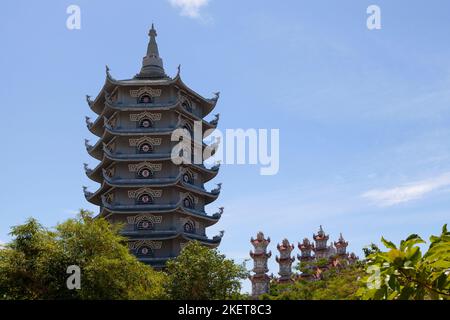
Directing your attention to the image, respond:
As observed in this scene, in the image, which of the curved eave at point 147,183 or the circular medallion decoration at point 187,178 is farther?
the circular medallion decoration at point 187,178

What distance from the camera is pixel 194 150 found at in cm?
4119

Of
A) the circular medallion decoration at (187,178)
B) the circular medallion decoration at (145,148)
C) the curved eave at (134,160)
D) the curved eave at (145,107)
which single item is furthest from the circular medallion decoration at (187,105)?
the circular medallion decoration at (187,178)

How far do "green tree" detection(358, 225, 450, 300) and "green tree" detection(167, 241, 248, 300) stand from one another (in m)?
20.7

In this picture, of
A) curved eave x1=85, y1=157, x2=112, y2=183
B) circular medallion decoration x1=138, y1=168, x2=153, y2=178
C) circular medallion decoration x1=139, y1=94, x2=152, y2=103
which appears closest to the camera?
circular medallion decoration x1=138, y1=168, x2=153, y2=178

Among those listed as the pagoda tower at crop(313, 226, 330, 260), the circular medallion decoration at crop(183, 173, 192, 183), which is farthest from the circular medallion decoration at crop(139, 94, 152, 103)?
the pagoda tower at crop(313, 226, 330, 260)

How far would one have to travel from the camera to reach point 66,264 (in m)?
21.3

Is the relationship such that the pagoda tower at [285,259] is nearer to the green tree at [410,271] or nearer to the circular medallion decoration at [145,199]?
the circular medallion decoration at [145,199]

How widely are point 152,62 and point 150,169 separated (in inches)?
364

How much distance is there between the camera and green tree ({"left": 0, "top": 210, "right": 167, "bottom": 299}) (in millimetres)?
20625

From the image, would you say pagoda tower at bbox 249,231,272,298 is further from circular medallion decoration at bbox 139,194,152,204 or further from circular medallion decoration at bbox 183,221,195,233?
circular medallion decoration at bbox 139,194,152,204

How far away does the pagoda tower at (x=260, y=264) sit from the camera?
5722cm

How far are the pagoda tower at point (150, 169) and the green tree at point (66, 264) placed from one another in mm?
13579
